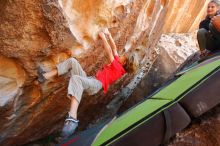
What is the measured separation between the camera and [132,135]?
8.39ft

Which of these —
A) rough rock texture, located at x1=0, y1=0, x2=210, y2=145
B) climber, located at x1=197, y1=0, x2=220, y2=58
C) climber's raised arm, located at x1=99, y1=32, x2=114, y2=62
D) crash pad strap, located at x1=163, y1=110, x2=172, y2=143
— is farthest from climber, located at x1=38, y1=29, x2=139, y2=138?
climber, located at x1=197, y1=0, x2=220, y2=58

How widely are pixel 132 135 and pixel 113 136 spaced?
0.15 meters

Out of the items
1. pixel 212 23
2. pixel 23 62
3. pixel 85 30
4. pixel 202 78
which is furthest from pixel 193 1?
pixel 202 78

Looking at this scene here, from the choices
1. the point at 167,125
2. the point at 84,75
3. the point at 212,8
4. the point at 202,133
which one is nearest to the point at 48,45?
the point at 84,75

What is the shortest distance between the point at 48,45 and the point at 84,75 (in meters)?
0.63

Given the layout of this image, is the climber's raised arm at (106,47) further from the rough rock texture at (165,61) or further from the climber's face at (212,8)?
the rough rock texture at (165,61)

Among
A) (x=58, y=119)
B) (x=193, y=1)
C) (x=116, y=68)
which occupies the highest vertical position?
(x=193, y=1)

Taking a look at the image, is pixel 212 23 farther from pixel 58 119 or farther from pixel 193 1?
pixel 193 1

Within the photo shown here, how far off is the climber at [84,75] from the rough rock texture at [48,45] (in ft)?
0.47

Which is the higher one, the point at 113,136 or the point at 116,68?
the point at 116,68

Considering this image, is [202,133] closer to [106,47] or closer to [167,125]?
[167,125]

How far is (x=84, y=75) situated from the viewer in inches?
167

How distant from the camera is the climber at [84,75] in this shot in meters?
3.71

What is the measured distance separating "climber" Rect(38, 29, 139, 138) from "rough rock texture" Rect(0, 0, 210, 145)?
0.14m
